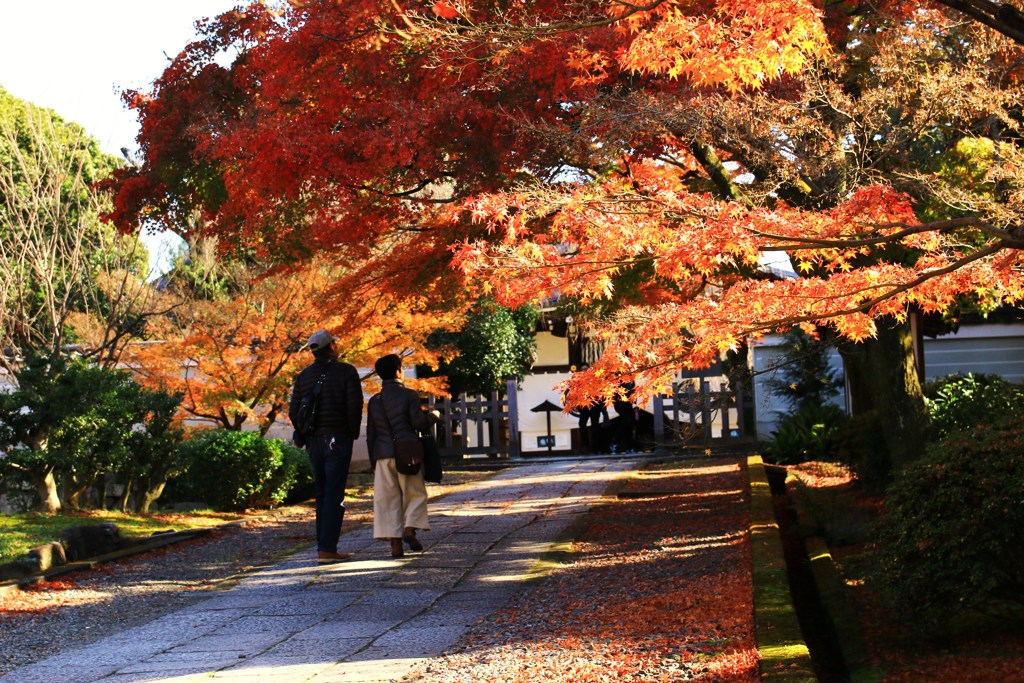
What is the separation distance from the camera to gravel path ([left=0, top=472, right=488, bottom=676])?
247 inches

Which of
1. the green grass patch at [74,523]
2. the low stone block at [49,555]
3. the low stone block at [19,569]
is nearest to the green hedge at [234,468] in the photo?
the green grass patch at [74,523]

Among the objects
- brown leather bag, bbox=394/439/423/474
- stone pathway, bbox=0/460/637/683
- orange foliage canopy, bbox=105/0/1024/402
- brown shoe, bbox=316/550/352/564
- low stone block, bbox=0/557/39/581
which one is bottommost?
stone pathway, bbox=0/460/637/683

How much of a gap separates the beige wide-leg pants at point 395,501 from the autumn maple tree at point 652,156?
195cm

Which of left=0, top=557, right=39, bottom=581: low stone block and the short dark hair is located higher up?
the short dark hair

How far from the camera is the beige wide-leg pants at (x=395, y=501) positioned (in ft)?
27.2

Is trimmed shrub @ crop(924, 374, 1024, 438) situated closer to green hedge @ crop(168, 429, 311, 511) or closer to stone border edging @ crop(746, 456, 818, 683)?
stone border edging @ crop(746, 456, 818, 683)

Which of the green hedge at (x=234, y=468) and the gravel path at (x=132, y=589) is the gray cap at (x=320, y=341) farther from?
the green hedge at (x=234, y=468)

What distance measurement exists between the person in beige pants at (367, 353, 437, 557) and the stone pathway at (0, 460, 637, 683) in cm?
A: 27

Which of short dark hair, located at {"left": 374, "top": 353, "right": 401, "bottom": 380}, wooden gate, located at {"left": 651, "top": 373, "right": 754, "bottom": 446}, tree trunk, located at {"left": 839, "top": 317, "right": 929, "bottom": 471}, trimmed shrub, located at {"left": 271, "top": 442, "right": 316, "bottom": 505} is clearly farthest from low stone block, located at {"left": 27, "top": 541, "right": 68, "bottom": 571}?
wooden gate, located at {"left": 651, "top": 373, "right": 754, "bottom": 446}

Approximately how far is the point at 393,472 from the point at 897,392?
455 centimetres

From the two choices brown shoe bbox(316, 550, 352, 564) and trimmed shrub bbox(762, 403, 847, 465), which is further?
trimmed shrub bbox(762, 403, 847, 465)

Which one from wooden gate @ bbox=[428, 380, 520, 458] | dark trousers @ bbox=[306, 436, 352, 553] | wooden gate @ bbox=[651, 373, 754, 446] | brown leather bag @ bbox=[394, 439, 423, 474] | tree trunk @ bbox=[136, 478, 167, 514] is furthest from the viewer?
wooden gate @ bbox=[428, 380, 520, 458]

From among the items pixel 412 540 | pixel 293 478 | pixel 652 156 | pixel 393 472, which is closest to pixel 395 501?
pixel 393 472

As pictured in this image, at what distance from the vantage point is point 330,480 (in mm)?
8266
